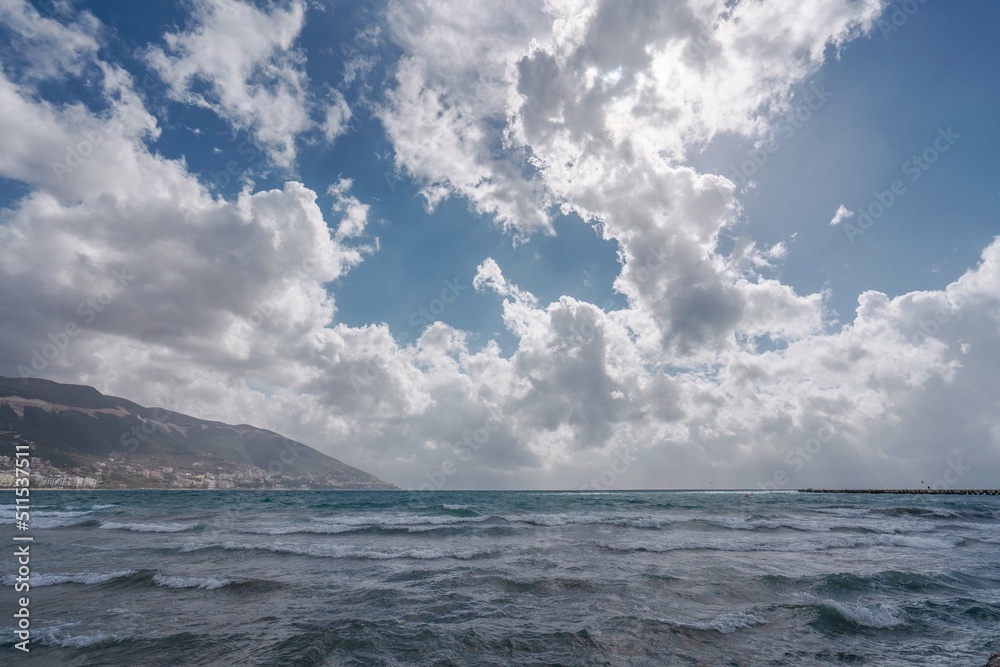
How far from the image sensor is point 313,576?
Answer: 1900 centimetres

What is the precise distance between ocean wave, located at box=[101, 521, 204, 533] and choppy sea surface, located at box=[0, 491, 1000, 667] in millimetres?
5008

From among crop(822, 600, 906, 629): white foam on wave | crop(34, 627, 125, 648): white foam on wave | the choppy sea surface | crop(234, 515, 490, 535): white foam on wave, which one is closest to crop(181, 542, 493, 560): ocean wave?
the choppy sea surface

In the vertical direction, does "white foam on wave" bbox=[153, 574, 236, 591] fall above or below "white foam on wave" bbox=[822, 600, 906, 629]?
below

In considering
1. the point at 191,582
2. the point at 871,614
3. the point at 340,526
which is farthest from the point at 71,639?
the point at 340,526

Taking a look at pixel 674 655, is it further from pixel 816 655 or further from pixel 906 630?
pixel 906 630

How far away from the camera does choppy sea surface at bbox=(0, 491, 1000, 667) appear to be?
10.7 metres

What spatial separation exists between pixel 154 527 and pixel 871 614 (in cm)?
4748

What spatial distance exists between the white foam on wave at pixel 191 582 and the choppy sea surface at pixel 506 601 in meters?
0.11

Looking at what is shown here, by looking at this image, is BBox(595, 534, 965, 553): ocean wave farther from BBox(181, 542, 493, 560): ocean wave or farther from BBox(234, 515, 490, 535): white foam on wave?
BBox(234, 515, 490, 535): white foam on wave

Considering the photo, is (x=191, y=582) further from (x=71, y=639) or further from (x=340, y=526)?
(x=340, y=526)

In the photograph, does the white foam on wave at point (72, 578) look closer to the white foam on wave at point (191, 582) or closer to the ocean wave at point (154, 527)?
the white foam on wave at point (191, 582)

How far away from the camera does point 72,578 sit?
714 inches

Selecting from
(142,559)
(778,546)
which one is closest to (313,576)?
(142,559)

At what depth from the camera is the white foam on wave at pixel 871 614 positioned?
43.6ft
